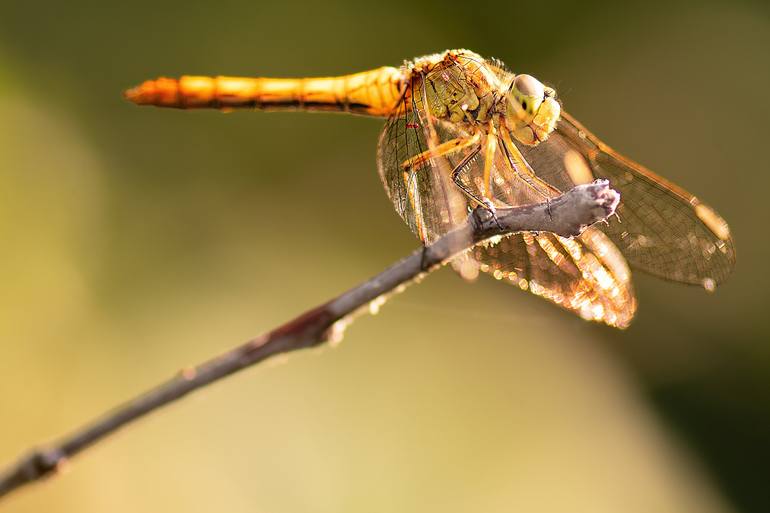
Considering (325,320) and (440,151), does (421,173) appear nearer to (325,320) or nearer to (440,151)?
(440,151)

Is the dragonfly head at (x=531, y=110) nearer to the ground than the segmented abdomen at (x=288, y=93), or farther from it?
nearer to the ground

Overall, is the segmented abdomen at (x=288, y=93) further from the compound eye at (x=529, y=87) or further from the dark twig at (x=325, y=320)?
the dark twig at (x=325, y=320)

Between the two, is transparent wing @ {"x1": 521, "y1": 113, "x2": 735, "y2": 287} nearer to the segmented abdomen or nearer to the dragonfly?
the dragonfly

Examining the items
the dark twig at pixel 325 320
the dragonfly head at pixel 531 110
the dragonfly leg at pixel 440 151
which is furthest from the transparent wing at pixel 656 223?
the dark twig at pixel 325 320

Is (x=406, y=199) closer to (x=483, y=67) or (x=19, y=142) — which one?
(x=483, y=67)

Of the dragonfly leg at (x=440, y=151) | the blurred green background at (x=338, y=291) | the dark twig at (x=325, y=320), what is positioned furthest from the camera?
the blurred green background at (x=338, y=291)
